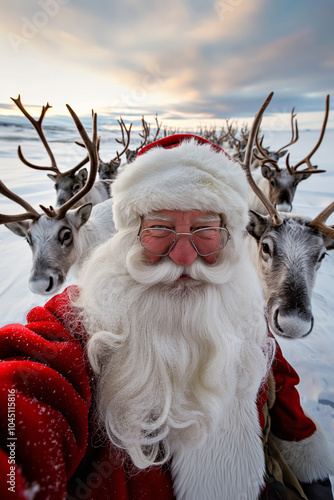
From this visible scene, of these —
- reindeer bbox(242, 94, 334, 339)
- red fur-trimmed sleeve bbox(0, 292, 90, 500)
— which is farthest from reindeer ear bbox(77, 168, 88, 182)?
red fur-trimmed sleeve bbox(0, 292, 90, 500)

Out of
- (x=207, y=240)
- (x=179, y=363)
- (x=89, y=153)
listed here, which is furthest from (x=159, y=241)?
(x=89, y=153)

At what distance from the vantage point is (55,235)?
2.46m

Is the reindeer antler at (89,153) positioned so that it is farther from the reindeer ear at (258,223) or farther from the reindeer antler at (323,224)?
the reindeer antler at (323,224)

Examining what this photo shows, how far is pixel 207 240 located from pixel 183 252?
0.40 ft

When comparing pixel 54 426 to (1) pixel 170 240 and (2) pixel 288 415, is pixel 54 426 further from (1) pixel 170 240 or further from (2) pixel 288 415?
(2) pixel 288 415

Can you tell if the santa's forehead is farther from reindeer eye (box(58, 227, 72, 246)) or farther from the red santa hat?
reindeer eye (box(58, 227, 72, 246))

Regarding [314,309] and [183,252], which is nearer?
[183,252]

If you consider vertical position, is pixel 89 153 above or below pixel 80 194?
above

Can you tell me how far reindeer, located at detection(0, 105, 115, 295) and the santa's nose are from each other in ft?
5.06

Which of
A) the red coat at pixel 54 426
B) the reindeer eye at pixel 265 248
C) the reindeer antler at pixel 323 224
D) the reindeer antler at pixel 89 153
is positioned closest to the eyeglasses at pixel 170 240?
the red coat at pixel 54 426

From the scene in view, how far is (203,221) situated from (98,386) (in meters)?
0.71

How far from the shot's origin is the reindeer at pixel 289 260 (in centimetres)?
145

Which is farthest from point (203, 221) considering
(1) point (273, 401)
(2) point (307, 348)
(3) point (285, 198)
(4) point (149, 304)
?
(3) point (285, 198)

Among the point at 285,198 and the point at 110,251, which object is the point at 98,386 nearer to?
the point at 110,251
